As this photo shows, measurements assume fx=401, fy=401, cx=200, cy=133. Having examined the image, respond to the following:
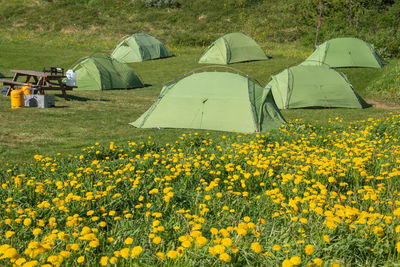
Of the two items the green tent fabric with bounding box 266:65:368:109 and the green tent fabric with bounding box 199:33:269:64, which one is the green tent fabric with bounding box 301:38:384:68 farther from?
the green tent fabric with bounding box 266:65:368:109

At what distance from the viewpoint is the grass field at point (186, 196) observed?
3266 millimetres

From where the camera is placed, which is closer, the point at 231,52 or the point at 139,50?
the point at 231,52

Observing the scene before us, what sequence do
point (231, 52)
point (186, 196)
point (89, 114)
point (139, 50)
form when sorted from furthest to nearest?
1. point (139, 50)
2. point (231, 52)
3. point (89, 114)
4. point (186, 196)

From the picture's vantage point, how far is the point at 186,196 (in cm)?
512

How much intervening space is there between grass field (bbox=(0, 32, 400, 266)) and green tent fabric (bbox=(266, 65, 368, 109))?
247cm

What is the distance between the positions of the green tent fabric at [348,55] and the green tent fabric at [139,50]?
11654 millimetres

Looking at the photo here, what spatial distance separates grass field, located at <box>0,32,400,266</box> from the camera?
3.27 m

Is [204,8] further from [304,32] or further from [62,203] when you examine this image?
[62,203]

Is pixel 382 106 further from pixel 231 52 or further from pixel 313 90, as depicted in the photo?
pixel 231 52

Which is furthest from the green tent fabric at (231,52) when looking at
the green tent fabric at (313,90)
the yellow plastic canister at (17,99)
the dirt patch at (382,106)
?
the yellow plastic canister at (17,99)

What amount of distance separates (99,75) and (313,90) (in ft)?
31.6

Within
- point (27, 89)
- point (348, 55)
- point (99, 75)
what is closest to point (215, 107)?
point (27, 89)

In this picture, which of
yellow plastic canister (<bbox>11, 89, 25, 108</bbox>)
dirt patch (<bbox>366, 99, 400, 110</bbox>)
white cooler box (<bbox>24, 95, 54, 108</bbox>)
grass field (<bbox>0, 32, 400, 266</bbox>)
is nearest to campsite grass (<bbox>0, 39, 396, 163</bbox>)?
grass field (<bbox>0, 32, 400, 266</bbox>)

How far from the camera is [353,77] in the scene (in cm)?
2166
